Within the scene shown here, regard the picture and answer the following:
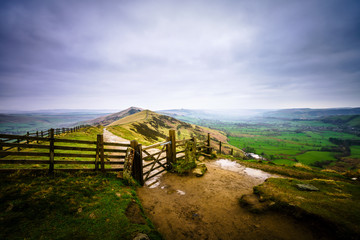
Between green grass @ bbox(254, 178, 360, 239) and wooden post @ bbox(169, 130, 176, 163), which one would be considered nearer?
green grass @ bbox(254, 178, 360, 239)

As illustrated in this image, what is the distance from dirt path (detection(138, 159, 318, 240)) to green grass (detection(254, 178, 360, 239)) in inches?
26.7

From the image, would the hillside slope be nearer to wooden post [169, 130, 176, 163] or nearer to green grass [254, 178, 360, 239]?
wooden post [169, 130, 176, 163]

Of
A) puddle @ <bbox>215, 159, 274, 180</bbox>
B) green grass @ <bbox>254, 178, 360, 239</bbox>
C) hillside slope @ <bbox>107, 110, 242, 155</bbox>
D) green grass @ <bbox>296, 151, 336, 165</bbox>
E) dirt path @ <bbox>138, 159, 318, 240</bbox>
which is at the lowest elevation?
green grass @ <bbox>296, 151, 336, 165</bbox>

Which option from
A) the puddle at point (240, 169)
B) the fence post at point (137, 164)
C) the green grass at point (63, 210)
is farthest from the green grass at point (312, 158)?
the green grass at point (63, 210)

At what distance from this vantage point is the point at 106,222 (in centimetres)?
440

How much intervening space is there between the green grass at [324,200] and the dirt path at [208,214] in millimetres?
679

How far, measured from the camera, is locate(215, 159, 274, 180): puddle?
409 inches

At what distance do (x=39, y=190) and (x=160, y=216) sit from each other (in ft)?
16.1

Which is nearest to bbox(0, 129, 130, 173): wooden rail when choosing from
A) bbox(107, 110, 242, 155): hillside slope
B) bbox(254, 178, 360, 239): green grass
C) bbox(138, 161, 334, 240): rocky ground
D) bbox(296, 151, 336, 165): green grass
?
bbox(138, 161, 334, 240): rocky ground

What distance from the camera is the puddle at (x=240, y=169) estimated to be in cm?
1040

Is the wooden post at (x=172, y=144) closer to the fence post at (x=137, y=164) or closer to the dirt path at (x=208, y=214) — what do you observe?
the dirt path at (x=208, y=214)

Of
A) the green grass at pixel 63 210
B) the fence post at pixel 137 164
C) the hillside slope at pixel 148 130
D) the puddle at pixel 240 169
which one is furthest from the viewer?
the hillside slope at pixel 148 130

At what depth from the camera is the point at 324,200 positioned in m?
5.25

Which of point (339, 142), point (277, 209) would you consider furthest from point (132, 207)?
point (339, 142)
